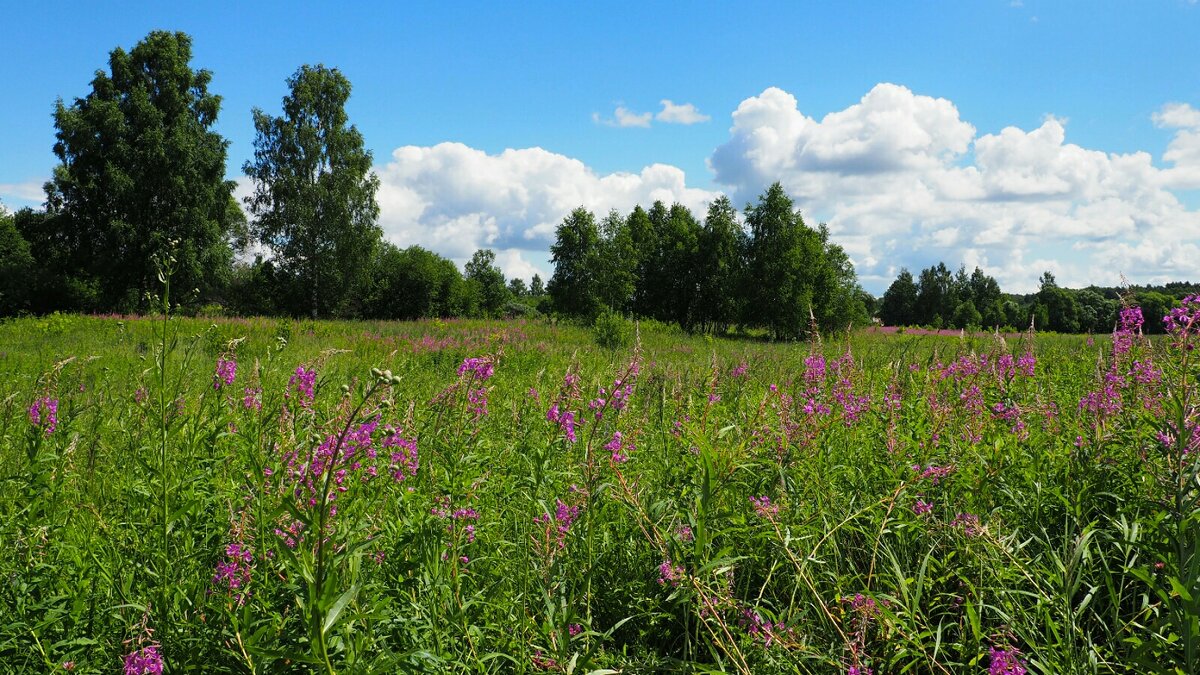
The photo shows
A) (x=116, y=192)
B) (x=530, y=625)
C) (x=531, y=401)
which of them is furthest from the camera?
(x=116, y=192)

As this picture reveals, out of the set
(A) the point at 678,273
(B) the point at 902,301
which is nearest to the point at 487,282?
(A) the point at 678,273

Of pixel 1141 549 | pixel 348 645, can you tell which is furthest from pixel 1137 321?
pixel 348 645

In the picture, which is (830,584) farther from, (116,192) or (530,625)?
(116,192)

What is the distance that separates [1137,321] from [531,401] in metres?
4.69

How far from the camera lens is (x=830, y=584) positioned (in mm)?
2711

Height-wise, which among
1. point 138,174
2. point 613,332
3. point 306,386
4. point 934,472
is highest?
point 138,174

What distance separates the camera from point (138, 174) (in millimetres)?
31469

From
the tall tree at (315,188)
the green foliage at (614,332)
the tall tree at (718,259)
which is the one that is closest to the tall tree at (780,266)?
the tall tree at (718,259)

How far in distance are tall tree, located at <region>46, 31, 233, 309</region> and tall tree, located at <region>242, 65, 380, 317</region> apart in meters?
2.57

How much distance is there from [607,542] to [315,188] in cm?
3567

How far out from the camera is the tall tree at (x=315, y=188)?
112 ft

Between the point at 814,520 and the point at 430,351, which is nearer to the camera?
the point at 814,520

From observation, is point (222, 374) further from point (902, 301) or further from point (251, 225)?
point (902, 301)

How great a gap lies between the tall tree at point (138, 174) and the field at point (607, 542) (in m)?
33.8
